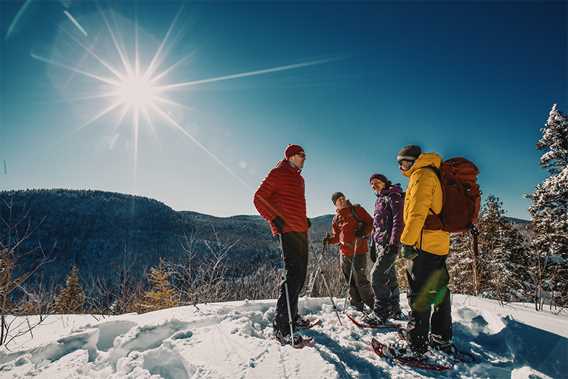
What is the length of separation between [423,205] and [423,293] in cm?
96

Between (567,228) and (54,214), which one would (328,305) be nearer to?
(567,228)

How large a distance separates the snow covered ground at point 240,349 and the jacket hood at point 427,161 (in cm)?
210

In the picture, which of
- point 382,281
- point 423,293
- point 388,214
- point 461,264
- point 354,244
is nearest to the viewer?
point 423,293

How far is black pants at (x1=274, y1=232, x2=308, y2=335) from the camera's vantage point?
11.5 feet

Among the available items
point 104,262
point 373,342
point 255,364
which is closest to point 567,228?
point 373,342

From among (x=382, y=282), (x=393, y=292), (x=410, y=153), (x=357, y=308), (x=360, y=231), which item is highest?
(x=410, y=153)

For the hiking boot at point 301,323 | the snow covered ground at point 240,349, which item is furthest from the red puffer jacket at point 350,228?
the hiking boot at point 301,323

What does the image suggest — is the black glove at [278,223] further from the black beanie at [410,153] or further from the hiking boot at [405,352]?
the hiking boot at [405,352]

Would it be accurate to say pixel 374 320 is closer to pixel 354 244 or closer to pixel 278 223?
pixel 354 244

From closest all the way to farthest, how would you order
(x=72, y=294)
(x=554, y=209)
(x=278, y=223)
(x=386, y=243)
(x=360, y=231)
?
(x=278, y=223), (x=386, y=243), (x=360, y=231), (x=554, y=209), (x=72, y=294)

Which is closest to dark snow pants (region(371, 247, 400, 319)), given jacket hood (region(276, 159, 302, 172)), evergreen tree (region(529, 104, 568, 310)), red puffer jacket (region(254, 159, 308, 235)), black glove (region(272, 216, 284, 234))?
red puffer jacket (region(254, 159, 308, 235))

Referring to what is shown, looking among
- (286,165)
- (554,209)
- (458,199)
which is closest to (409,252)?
(458,199)

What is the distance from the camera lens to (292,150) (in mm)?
3930

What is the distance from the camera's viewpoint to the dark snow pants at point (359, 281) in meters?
4.84
